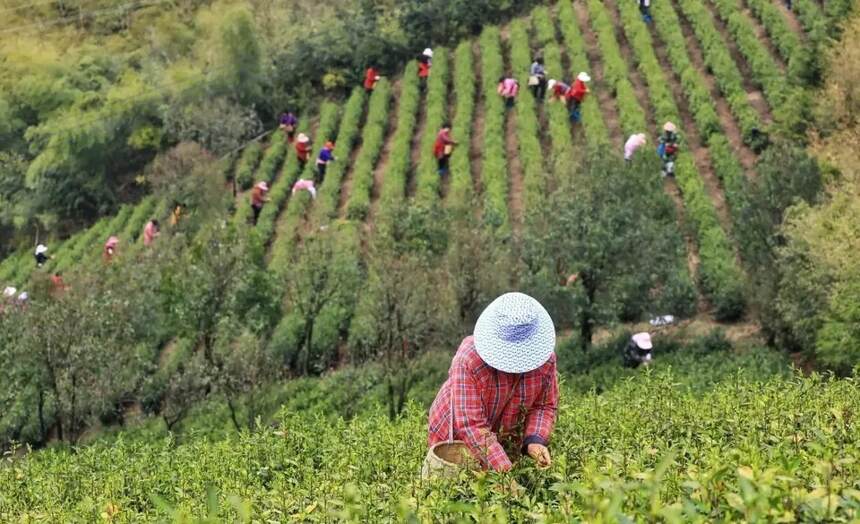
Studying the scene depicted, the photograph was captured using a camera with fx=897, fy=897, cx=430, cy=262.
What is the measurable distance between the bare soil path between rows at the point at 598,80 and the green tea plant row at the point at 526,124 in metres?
1.44

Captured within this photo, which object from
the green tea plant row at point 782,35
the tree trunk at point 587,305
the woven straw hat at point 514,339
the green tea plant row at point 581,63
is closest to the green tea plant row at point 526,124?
the green tea plant row at point 581,63

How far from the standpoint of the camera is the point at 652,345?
16016mm

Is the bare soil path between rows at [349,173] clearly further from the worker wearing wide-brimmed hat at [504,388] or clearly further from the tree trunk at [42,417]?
the worker wearing wide-brimmed hat at [504,388]

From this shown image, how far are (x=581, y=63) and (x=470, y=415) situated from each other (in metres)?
24.5

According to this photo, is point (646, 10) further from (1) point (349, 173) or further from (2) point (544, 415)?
(2) point (544, 415)

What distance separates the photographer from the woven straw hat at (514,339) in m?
4.71

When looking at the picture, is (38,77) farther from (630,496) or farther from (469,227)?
(630,496)

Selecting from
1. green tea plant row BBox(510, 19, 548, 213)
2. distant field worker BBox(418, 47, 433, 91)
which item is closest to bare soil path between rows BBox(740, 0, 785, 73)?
green tea plant row BBox(510, 19, 548, 213)

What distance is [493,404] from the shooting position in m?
4.99

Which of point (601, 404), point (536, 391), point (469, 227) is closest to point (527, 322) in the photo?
point (536, 391)

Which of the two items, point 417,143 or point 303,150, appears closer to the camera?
point 417,143

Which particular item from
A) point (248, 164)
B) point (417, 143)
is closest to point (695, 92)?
point (417, 143)

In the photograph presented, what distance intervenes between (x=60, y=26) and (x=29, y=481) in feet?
140

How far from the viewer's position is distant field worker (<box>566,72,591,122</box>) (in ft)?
82.8
